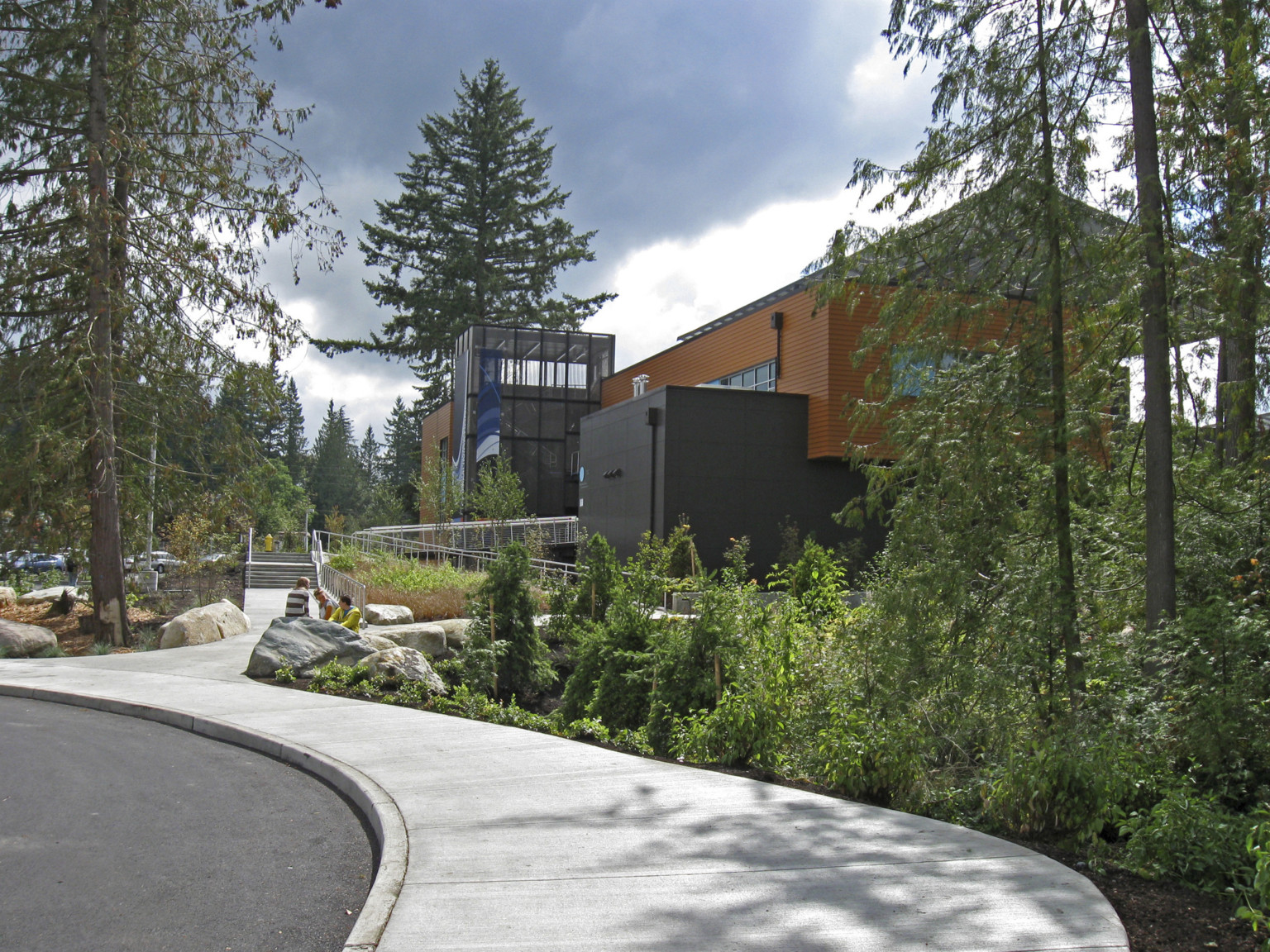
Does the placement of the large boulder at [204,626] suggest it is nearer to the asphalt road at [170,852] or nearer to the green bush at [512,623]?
the green bush at [512,623]

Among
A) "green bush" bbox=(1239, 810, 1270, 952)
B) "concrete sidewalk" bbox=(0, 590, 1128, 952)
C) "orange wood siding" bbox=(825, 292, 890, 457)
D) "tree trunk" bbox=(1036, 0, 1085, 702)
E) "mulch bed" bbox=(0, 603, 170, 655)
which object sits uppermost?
"orange wood siding" bbox=(825, 292, 890, 457)

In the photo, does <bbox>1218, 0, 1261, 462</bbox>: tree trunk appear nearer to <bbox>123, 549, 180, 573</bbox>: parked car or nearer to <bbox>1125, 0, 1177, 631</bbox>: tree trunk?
<bbox>1125, 0, 1177, 631</bbox>: tree trunk

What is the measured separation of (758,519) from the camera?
29.0m

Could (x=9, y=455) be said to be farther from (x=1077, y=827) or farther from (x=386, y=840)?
(x=1077, y=827)

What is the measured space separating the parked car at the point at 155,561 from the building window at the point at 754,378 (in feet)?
58.9

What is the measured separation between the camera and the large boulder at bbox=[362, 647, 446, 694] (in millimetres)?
11477

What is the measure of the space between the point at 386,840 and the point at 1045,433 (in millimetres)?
5510

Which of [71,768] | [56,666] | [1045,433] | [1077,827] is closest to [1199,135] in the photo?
[1045,433]

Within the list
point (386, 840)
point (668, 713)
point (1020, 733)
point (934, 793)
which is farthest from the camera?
point (668, 713)

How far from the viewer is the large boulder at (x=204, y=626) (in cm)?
1562

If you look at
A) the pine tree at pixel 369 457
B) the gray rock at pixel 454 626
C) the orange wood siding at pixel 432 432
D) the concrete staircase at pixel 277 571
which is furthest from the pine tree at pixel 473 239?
the pine tree at pixel 369 457

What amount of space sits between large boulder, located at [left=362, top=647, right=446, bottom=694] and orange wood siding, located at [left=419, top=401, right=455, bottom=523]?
108 feet

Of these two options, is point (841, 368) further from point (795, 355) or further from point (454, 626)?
point (454, 626)

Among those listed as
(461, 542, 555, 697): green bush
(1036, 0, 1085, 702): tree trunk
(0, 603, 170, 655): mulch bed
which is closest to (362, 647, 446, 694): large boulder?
(461, 542, 555, 697): green bush
